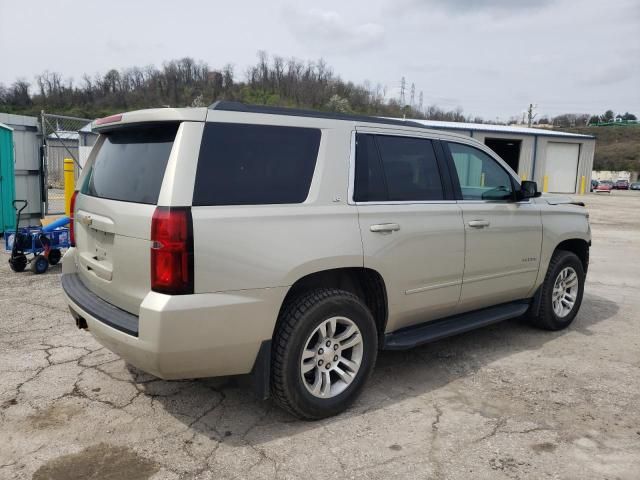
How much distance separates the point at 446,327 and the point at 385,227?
3.68 ft

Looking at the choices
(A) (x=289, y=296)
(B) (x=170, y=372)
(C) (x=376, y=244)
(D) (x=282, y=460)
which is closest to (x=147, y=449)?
(B) (x=170, y=372)

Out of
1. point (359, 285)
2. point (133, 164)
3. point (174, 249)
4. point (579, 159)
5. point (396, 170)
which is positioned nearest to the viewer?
point (174, 249)

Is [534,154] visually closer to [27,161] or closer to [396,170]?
[27,161]

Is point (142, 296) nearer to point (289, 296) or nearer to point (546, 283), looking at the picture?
point (289, 296)

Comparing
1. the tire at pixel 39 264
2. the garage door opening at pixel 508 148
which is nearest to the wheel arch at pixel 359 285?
the tire at pixel 39 264

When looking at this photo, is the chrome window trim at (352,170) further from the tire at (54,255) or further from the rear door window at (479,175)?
the tire at (54,255)

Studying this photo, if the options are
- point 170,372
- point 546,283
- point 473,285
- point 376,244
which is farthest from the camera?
point 546,283

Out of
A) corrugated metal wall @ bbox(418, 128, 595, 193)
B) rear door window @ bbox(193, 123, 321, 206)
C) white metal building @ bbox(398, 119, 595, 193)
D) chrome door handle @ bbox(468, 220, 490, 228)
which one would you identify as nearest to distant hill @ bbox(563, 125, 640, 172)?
white metal building @ bbox(398, 119, 595, 193)

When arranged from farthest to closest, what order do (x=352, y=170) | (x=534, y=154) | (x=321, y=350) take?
(x=534, y=154) → (x=352, y=170) → (x=321, y=350)

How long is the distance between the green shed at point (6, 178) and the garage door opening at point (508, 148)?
97.0 feet

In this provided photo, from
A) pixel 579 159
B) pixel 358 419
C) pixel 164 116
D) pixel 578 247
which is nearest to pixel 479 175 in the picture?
pixel 578 247

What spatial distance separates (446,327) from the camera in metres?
4.10

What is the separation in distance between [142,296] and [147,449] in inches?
35.6

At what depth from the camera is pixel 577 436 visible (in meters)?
3.22
